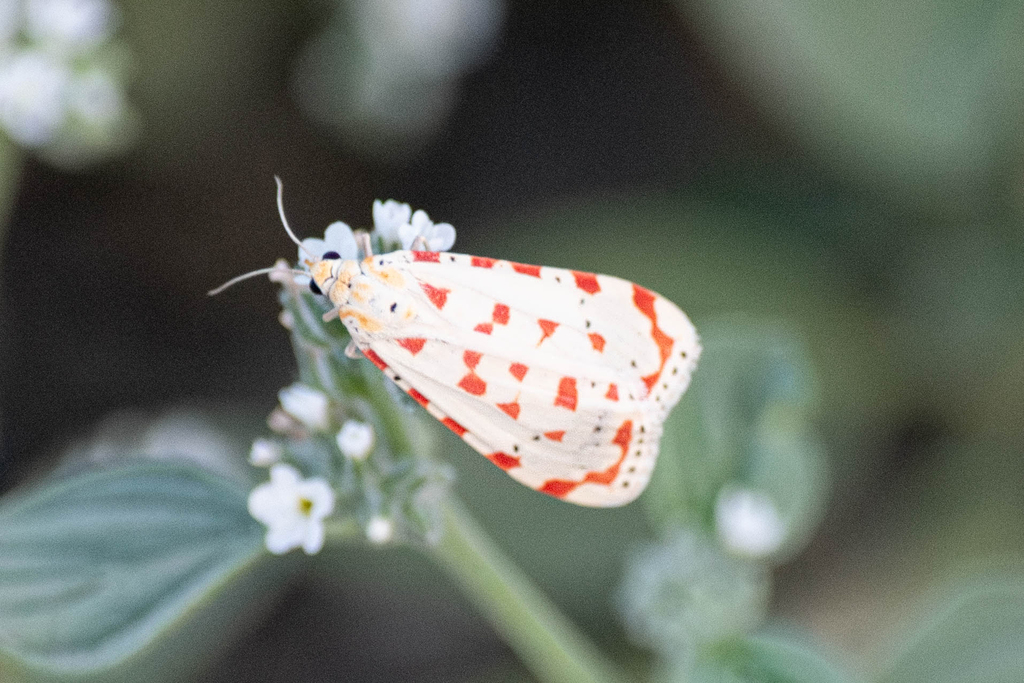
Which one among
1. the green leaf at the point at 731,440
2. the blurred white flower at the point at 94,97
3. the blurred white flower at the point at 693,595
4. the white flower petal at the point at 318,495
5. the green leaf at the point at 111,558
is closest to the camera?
the green leaf at the point at 111,558

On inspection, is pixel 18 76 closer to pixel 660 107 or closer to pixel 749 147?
pixel 660 107

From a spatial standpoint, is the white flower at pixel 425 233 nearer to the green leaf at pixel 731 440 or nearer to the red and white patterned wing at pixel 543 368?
the red and white patterned wing at pixel 543 368

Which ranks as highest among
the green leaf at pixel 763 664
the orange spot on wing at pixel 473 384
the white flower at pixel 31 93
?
the white flower at pixel 31 93

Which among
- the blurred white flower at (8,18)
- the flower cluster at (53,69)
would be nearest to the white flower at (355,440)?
the flower cluster at (53,69)

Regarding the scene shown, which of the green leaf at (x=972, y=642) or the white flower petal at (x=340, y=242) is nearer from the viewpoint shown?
the white flower petal at (x=340, y=242)

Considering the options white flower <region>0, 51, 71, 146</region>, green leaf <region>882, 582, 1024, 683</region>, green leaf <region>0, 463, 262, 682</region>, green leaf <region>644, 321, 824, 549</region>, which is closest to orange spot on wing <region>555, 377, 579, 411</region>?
green leaf <region>0, 463, 262, 682</region>

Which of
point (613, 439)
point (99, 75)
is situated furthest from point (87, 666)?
point (99, 75)

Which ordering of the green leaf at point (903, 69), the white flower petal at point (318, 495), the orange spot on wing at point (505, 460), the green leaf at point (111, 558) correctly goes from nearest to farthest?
the green leaf at point (111, 558), the white flower petal at point (318, 495), the orange spot on wing at point (505, 460), the green leaf at point (903, 69)
